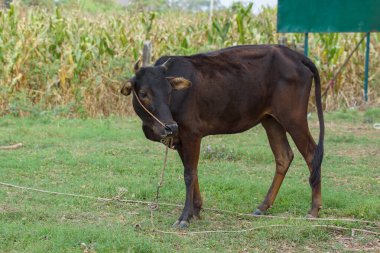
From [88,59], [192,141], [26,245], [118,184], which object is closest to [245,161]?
[118,184]

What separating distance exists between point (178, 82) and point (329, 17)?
7.70 meters

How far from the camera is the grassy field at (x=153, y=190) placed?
6.61 m

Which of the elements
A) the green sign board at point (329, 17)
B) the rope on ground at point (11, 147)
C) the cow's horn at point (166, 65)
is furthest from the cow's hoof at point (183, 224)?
the green sign board at point (329, 17)

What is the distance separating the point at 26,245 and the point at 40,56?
935 cm

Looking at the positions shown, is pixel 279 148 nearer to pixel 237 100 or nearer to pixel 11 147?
pixel 237 100

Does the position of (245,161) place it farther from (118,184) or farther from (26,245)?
(26,245)

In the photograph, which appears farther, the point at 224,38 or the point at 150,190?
the point at 224,38

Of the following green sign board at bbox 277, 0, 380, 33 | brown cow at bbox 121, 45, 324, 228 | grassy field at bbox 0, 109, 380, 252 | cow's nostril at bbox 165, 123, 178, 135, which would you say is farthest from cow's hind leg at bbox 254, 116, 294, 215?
green sign board at bbox 277, 0, 380, 33

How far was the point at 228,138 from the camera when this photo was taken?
41.0ft

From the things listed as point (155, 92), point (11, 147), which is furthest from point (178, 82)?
point (11, 147)

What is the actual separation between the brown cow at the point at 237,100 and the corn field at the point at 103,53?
7179 millimetres

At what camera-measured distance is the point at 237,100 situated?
300 inches

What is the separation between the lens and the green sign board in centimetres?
1408

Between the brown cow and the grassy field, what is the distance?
0.48 m
